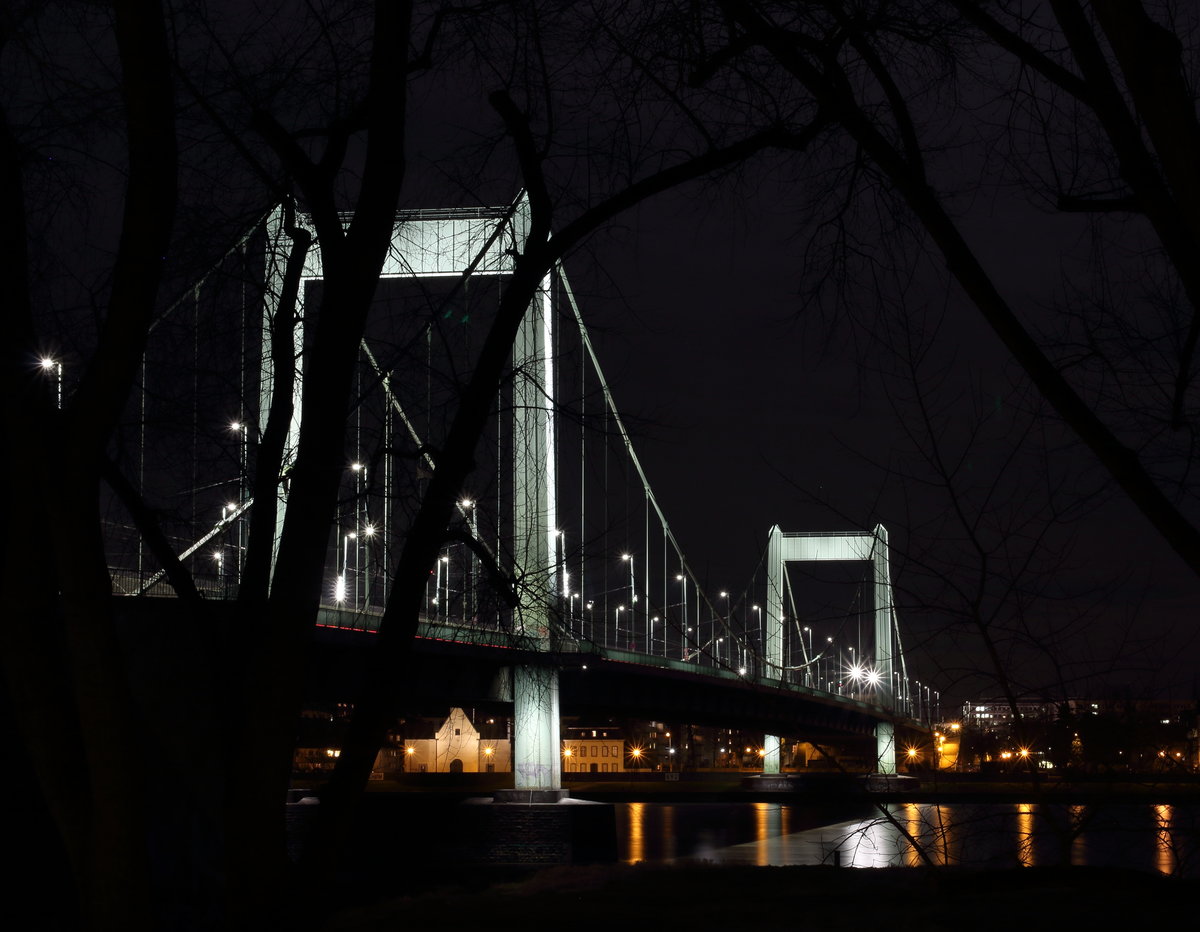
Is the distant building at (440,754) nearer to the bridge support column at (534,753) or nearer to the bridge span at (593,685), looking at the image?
the bridge span at (593,685)

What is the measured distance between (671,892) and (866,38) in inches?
427

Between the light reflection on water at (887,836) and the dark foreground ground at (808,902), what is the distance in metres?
0.25

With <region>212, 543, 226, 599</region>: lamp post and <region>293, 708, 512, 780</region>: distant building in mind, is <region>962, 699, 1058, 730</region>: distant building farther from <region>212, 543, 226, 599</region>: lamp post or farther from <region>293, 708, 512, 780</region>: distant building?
<region>293, 708, 512, 780</region>: distant building

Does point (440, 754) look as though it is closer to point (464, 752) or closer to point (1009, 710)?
point (464, 752)

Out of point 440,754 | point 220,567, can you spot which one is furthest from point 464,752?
point 220,567

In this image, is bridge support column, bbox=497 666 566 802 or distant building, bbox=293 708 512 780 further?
distant building, bbox=293 708 512 780

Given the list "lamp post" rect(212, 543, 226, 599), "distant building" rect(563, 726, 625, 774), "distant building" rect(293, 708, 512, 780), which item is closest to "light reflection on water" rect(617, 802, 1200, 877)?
"lamp post" rect(212, 543, 226, 599)

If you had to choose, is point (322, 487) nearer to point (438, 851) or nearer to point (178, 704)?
point (178, 704)

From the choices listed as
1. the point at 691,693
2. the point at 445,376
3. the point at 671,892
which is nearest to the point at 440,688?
A: the point at 691,693

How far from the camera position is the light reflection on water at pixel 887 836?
6.15m

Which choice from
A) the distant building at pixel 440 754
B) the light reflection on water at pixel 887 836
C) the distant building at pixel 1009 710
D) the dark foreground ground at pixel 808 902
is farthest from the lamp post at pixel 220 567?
the distant building at pixel 440 754

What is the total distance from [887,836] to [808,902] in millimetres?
30147

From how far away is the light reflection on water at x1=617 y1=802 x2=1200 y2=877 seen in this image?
20.2 ft

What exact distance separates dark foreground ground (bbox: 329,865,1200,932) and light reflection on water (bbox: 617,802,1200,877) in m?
0.25
